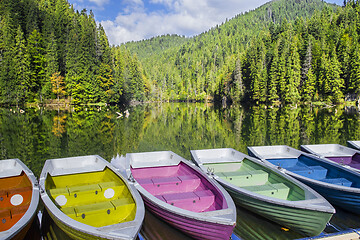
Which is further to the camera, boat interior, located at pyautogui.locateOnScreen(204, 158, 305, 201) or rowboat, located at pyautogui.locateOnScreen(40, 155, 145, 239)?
boat interior, located at pyautogui.locateOnScreen(204, 158, 305, 201)

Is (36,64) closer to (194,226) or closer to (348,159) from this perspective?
(348,159)

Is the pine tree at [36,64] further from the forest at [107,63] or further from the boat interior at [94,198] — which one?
the boat interior at [94,198]

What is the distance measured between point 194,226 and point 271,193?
9.23ft

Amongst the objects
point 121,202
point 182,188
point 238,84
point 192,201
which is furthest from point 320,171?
point 238,84

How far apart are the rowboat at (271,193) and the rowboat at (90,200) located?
8.84ft

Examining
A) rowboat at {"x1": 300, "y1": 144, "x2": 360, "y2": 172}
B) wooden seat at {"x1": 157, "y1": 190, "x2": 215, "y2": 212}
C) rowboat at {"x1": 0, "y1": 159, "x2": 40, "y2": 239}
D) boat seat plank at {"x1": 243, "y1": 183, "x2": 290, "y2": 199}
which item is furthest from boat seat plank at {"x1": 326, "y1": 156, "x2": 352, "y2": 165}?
rowboat at {"x1": 0, "y1": 159, "x2": 40, "y2": 239}

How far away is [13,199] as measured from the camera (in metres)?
7.07

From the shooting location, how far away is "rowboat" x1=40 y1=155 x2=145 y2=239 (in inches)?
193

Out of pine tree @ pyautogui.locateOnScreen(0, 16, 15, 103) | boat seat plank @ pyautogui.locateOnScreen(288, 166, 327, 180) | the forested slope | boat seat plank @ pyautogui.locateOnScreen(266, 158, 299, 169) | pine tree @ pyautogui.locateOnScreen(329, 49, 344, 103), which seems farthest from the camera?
pine tree @ pyautogui.locateOnScreen(329, 49, 344, 103)

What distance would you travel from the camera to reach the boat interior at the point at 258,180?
738 centimetres

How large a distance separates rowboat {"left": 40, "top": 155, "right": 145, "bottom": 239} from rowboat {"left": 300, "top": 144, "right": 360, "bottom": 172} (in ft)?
25.2

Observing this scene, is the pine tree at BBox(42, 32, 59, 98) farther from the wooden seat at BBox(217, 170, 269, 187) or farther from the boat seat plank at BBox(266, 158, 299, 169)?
the wooden seat at BBox(217, 170, 269, 187)

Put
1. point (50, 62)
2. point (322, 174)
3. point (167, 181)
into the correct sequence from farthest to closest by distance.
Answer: point (50, 62) < point (322, 174) < point (167, 181)

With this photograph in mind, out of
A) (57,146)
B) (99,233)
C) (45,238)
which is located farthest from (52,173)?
(57,146)
